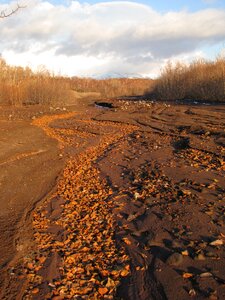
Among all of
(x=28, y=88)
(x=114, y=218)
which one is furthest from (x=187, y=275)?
(x=28, y=88)

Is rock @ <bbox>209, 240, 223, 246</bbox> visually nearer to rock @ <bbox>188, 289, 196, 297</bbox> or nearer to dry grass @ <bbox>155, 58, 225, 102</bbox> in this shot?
rock @ <bbox>188, 289, 196, 297</bbox>

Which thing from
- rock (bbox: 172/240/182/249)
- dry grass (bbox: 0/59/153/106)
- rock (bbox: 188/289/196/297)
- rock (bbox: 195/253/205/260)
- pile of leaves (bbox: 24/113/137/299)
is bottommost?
pile of leaves (bbox: 24/113/137/299)

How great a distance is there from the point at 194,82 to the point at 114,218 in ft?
45.3

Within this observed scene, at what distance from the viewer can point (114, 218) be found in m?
4.17

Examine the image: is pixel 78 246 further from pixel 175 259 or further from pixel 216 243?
pixel 216 243

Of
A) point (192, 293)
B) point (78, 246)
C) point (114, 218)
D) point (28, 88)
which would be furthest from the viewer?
point (28, 88)

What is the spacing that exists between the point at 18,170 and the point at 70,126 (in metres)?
4.78

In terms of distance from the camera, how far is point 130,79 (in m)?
41.9

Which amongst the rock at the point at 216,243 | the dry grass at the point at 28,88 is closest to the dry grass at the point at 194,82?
the dry grass at the point at 28,88

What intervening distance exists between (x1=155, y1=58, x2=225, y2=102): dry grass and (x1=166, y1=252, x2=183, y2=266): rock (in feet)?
40.6

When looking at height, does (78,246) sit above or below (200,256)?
below

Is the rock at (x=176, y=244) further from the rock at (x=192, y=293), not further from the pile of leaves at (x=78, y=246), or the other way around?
the rock at (x=192, y=293)

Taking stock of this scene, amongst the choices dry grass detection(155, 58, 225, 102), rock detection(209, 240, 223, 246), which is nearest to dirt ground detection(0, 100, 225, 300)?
rock detection(209, 240, 223, 246)

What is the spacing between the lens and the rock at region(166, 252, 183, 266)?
311cm
